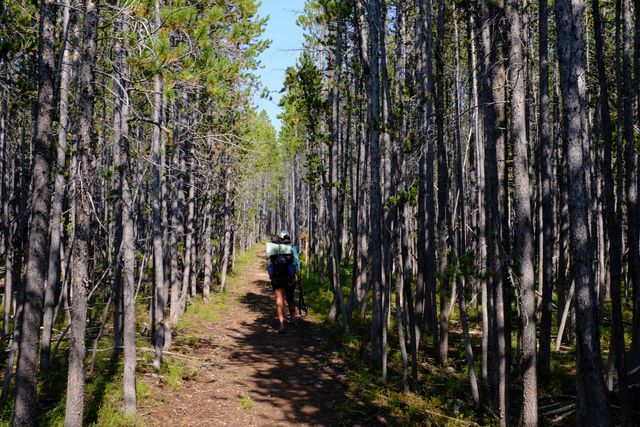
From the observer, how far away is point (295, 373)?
802cm

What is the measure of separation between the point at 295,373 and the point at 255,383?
766 millimetres

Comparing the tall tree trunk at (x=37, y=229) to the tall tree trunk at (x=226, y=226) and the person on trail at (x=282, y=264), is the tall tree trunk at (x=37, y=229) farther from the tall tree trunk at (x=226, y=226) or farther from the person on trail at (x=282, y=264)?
the tall tree trunk at (x=226, y=226)

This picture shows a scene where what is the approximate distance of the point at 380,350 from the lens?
8.45m

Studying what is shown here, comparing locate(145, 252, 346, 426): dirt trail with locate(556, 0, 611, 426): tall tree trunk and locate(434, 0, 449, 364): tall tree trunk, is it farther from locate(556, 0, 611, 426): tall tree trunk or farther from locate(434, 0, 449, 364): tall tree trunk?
locate(556, 0, 611, 426): tall tree trunk

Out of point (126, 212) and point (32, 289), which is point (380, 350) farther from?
point (32, 289)

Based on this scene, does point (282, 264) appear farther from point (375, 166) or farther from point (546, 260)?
point (546, 260)

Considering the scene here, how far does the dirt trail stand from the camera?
629 cm

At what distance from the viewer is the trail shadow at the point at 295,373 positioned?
21.1ft

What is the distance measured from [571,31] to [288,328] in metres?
8.85

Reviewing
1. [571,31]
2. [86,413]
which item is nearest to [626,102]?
[571,31]

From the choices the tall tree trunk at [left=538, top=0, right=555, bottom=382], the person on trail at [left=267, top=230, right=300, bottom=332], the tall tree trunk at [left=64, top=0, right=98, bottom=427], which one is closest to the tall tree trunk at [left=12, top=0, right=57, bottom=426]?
the tall tree trunk at [left=64, top=0, right=98, bottom=427]

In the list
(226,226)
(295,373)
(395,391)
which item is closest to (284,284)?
(295,373)

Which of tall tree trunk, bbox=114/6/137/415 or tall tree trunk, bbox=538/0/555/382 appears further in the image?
tall tree trunk, bbox=538/0/555/382

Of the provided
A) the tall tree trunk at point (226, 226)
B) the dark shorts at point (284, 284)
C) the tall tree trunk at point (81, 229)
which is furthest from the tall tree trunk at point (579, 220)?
the tall tree trunk at point (226, 226)
